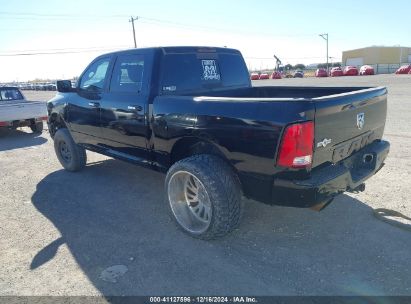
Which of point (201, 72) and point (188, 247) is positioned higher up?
point (201, 72)

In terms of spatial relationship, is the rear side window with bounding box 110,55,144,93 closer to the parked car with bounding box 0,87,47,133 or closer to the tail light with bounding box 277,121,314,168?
the tail light with bounding box 277,121,314,168

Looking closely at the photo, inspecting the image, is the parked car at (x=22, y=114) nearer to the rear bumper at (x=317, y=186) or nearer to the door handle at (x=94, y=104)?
the door handle at (x=94, y=104)

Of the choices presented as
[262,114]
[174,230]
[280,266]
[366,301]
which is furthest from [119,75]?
[366,301]

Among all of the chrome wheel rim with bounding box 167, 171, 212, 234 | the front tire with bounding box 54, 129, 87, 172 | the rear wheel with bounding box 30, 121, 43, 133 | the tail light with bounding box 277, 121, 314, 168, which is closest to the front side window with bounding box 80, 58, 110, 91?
the front tire with bounding box 54, 129, 87, 172

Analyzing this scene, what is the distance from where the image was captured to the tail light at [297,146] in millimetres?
2771

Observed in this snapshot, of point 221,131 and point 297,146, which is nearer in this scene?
point 297,146

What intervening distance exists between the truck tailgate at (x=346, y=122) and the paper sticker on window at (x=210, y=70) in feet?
6.21

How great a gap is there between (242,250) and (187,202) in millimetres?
840

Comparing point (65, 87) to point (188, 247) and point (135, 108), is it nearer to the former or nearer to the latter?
point (135, 108)

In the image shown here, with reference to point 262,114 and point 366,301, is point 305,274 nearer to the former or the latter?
point 366,301

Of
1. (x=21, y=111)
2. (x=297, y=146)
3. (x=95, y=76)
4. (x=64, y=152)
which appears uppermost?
(x=95, y=76)

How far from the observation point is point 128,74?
4.51 m

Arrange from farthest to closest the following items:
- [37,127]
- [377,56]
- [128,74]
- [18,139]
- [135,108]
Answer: [377,56] < [37,127] < [18,139] < [128,74] < [135,108]

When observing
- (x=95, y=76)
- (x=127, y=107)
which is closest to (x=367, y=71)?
(x=95, y=76)
